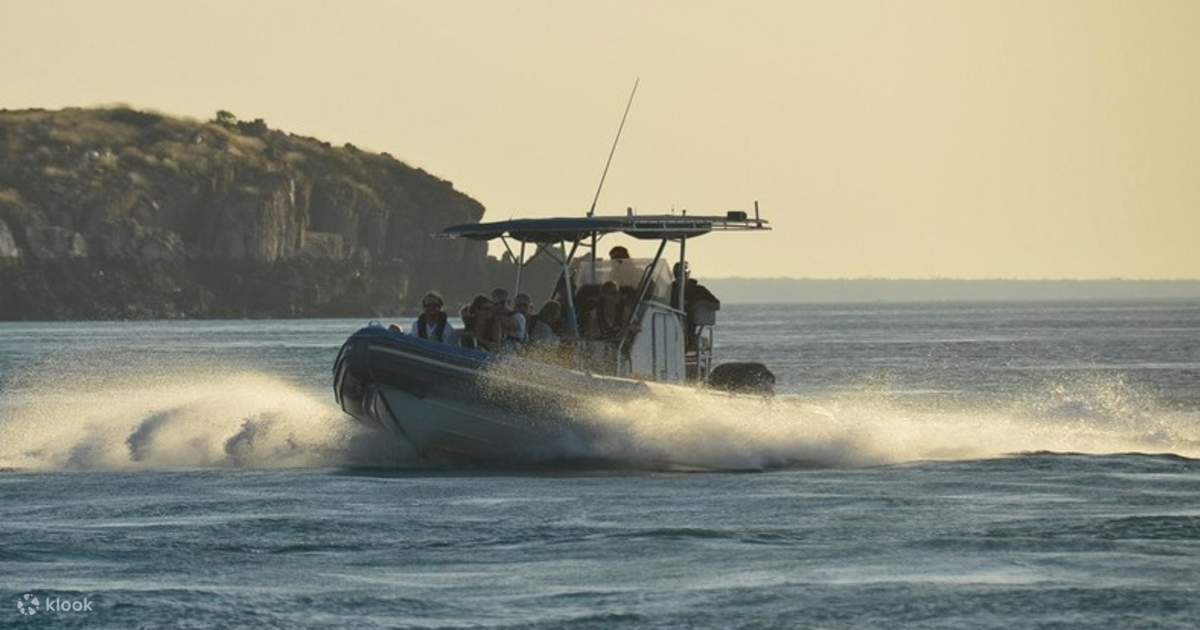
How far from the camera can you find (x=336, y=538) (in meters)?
23.6

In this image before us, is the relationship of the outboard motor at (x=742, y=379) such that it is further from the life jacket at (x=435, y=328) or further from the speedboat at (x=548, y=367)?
the life jacket at (x=435, y=328)

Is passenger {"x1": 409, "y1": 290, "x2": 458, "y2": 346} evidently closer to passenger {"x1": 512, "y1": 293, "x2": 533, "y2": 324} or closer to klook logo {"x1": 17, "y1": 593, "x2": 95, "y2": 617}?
passenger {"x1": 512, "y1": 293, "x2": 533, "y2": 324}

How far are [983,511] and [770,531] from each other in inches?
101

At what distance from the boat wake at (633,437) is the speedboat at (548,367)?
13.1 inches

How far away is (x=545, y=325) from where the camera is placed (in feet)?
98.1

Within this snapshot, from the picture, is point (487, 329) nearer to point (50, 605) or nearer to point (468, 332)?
point (468, 332)

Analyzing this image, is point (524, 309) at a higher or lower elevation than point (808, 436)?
higher

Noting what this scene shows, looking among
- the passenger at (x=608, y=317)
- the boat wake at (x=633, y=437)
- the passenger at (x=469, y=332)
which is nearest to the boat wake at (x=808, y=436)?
the boat wake at (x=633, y=437)

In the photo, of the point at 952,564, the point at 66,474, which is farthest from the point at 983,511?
the point at 66,474

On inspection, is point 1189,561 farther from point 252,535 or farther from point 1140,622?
point 252,535

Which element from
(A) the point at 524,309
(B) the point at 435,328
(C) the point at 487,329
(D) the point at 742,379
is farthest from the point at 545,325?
(D) the point at 742,379

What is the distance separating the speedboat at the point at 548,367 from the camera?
29.5 metres

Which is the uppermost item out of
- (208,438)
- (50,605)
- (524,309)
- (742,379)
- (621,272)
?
(621,272)

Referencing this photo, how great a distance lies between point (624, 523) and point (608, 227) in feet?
21.0
